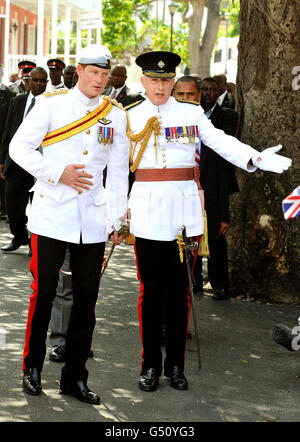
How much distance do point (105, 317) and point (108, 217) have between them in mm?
2253

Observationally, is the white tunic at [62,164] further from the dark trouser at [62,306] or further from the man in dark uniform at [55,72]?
the man in dark uniform at [55,72]

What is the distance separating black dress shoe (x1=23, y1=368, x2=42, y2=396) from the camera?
534cm

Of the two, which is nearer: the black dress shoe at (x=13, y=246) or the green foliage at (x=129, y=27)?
the black dress shoe at (x=13, y=246)

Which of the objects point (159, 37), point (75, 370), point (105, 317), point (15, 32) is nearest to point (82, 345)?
point (75, 370)

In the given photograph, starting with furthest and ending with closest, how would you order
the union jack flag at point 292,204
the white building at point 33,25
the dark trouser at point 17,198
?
the white building at point 33,25 → the dark trouser at point 17,198 → the union jack flag at point 292,204

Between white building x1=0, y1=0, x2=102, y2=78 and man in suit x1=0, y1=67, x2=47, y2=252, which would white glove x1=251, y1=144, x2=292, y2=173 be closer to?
man in suit x1=0, y1=67, x2=47, y2=252

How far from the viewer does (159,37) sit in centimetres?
5456

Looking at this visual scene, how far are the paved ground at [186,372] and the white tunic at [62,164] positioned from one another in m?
1.03

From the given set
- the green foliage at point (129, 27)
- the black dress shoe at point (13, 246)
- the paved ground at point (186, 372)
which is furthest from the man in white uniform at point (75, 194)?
the green foliage at point (129, 27)

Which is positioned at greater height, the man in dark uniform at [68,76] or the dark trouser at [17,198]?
the man in dark uniform at [68,76]

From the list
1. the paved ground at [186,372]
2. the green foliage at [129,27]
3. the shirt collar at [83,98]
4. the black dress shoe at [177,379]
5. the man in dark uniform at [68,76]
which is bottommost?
the paved ground at [186,372]

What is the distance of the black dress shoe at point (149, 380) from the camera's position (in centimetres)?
559

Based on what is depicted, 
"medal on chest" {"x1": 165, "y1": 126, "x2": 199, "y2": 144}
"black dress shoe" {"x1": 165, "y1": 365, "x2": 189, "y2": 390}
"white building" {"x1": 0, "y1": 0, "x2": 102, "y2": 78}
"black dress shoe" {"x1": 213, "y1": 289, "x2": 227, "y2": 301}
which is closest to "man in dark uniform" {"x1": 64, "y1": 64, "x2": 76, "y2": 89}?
"black dress shoe" {"x1": 213, "y1": 289, "x2": 227, "y2": 301}
